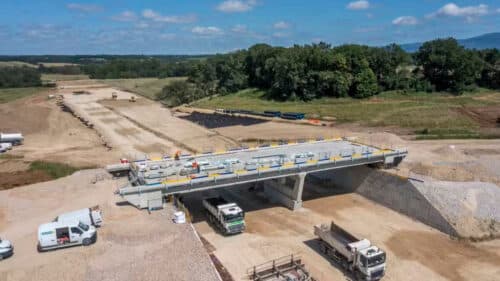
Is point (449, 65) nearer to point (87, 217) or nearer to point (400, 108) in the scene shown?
Answer: point (400, 108)

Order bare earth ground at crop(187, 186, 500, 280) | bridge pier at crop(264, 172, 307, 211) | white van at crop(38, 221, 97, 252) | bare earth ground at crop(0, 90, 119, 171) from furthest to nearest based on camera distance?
bare earth ground at crop(0, 90, 119, 171) < bridge pier at crop(264, 172, 307, 211) < bare earth ground at crop(187, 186, 500, 280) < white van at crop(38, 221, 97, 252)

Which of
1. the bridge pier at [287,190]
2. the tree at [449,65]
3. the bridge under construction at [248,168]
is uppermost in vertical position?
the tree at [449,65]

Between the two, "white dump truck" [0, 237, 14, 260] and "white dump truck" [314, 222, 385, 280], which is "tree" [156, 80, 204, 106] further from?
"white dump truck" [0, 237, 14, 260]

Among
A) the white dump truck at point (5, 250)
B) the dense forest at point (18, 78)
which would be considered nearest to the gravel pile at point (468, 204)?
the white dump truck at point (5, 250)

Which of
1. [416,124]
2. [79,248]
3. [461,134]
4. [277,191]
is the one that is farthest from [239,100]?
[79,248]

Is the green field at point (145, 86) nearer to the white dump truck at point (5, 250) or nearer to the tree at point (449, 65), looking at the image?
the tree at point (449, 65)

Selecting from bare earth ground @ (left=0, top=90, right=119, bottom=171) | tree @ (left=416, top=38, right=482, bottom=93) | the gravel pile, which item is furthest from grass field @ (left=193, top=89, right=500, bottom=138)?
bare earth ground @ (left=0, top=90, right=119, bottom=171)
